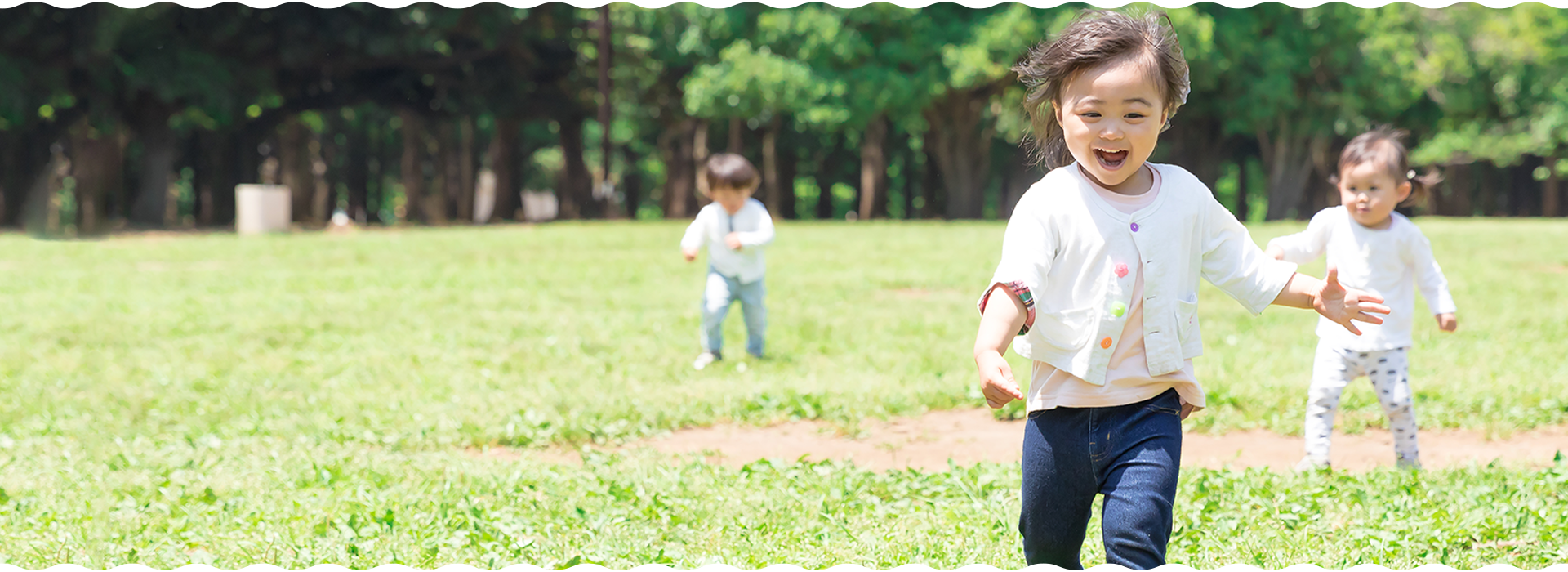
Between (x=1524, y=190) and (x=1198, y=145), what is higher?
(x=1198, y=145)

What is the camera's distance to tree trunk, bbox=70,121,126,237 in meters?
28.8

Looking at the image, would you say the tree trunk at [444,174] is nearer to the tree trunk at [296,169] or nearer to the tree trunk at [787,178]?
the tree trunk at [296,169]

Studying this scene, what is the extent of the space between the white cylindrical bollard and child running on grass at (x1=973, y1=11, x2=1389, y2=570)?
Answer: 80.8ft

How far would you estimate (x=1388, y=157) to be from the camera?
5.29 m

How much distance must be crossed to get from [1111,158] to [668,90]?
3239 cm

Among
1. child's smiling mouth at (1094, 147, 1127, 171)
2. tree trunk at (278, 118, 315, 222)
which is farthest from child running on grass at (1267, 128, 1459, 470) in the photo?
tree trunk at (278, 118, 315, 222)

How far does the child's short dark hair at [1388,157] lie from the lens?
17.4 feet

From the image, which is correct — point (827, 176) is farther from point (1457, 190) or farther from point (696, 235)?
point (696, 235)

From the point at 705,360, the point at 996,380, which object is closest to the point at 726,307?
the point at 705,360

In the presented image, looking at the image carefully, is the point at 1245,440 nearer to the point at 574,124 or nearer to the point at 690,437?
the point at 690,437

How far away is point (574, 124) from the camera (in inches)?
1432

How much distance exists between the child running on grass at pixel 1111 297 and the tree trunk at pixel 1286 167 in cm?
3612

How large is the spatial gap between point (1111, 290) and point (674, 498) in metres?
2.36

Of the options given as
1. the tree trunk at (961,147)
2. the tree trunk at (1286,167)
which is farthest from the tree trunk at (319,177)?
the tree trunk at (1286,167)
